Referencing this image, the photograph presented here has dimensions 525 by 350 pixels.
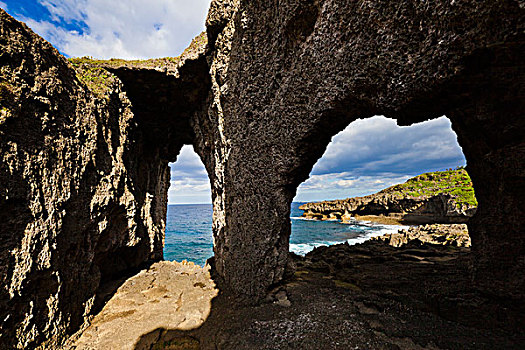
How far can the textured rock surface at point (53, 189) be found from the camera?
464cm

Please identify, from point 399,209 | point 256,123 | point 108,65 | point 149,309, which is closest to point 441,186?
point 399,209

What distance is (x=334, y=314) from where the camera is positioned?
502 centimetres

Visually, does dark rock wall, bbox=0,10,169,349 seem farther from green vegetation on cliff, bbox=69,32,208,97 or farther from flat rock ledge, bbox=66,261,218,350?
flat rock ledge, bbox=66,261,218,350

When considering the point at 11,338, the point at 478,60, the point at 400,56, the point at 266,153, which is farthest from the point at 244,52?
the point at 11,338

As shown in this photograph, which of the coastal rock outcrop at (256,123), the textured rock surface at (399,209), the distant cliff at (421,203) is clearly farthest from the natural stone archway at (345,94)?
the distant cliff at (421,203)

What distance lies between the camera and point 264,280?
6.47 meters

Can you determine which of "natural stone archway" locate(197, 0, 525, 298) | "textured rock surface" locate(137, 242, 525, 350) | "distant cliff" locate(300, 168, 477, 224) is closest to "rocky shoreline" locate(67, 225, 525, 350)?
"textured rock surface" locate(137, 242, 525, 350)

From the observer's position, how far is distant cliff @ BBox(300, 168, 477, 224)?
79.7 feet

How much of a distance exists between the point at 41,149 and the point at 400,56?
8.36 m

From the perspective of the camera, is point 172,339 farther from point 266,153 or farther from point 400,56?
point 400,56

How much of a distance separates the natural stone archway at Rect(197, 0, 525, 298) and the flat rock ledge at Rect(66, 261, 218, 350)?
5.09 ft

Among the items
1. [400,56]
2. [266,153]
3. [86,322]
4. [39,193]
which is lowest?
[86,322]

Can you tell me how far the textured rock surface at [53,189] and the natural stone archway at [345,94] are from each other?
427 cm

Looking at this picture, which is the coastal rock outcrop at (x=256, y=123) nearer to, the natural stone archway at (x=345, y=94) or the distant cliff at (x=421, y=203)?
the natural stone archway at (x=345, y=94)
